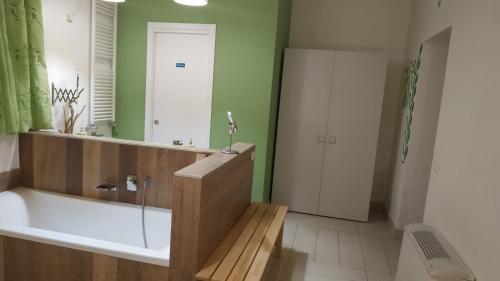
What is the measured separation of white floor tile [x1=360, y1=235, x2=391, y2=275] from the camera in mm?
2982

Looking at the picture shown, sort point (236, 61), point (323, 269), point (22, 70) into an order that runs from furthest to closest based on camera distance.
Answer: point (236, 61) < point (323, 269) < point (22, 70)

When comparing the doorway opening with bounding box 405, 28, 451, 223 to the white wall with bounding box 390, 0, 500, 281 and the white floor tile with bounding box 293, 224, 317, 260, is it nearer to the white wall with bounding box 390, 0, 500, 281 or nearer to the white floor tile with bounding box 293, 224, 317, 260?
the white wall with bounding box 390, 0, 500, 281

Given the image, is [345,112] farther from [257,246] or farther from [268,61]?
[257,246]

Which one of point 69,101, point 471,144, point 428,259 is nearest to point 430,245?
point 428,259

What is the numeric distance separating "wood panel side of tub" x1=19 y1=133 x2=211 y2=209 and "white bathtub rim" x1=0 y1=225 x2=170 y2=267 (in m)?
0.67

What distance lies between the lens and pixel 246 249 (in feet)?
6.75

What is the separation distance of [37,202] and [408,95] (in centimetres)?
363

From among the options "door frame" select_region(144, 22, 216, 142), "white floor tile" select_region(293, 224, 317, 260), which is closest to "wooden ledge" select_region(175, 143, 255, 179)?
"white floor tile" select_region(293, 224, 317, 260)

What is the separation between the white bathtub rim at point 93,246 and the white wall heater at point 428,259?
136cm

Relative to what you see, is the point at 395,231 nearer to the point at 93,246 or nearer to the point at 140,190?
the point at 140,190

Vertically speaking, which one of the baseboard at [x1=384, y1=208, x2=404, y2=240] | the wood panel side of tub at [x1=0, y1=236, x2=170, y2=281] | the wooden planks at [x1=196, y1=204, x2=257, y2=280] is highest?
the wooden planks at [x1=196, y1=204, x2=257, y2=280]

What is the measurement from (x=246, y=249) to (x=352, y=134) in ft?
7.81

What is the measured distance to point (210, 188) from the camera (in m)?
1.83

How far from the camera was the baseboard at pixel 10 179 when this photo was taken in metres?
2.58
